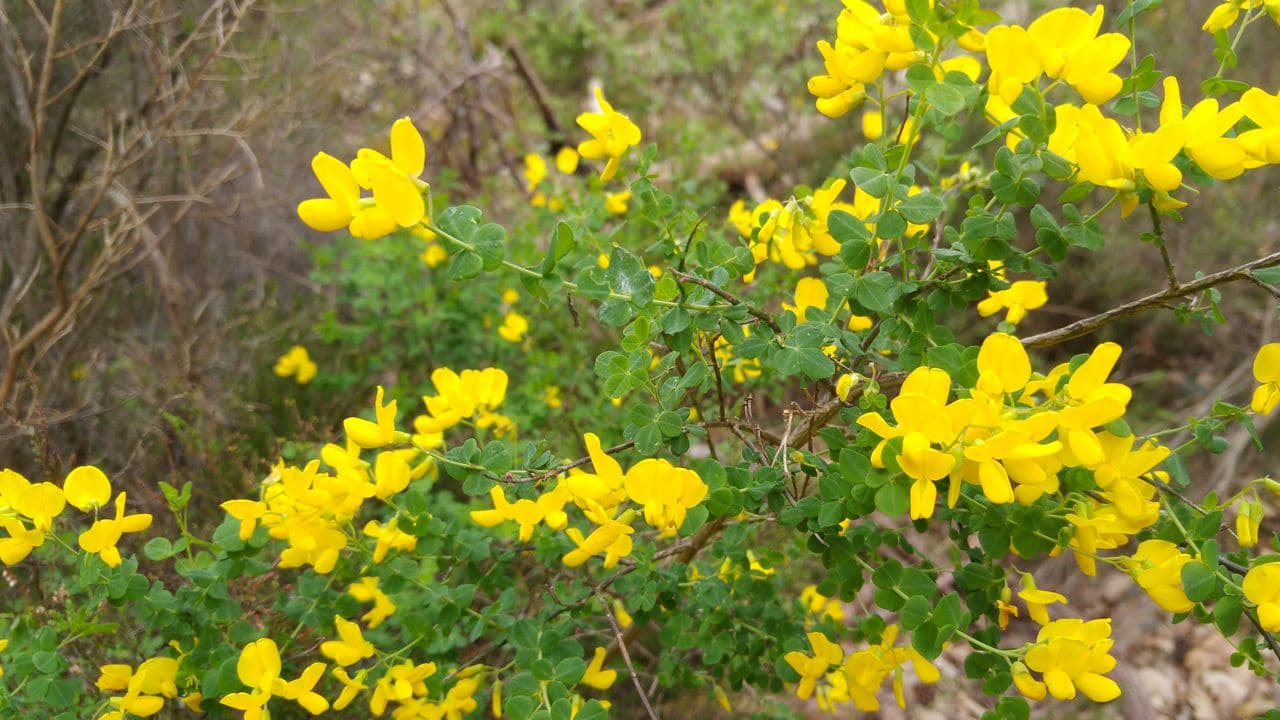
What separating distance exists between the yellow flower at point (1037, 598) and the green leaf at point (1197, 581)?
5.8 inches

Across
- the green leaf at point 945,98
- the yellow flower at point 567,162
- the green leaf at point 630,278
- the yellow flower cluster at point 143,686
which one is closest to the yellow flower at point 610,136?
the green leaf at point 630,278

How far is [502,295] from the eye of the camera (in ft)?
8.43

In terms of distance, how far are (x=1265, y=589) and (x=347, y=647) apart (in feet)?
3.99

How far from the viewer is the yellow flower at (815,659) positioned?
1.31 m

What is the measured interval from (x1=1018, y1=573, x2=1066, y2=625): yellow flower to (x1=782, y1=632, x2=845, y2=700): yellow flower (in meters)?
0.30

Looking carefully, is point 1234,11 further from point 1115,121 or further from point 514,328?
point 514,328

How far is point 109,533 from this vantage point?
1.15 m

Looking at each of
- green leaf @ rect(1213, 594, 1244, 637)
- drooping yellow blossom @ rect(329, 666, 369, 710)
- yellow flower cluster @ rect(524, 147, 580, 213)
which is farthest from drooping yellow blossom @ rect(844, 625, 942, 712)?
yellow flower cluster @ rect(524, 147, 580, 213)

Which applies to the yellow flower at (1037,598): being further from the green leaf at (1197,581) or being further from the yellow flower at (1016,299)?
the yellow flower at (1016,299)

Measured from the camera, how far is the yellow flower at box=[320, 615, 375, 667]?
4.12ft

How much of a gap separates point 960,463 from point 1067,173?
0.37 meters

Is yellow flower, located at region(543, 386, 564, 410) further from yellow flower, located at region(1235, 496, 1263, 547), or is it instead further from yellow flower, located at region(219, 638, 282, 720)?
yellow flower, located at region(1235, 496, 1263, 547)

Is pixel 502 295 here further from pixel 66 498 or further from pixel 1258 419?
pixel 1258 419

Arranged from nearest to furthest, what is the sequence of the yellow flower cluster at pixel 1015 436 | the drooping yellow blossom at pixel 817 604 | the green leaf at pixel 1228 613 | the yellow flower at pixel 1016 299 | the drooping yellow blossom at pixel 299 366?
1. the yellow flower cluster at pixel 1015 436
2. the green leaf at pixel 1228 613
3. the yellow flower at pixel 1016 299
4. the drooping yellow blossom at pixel 817 604
5. the drooping yellow blossom at pixel 299 366
